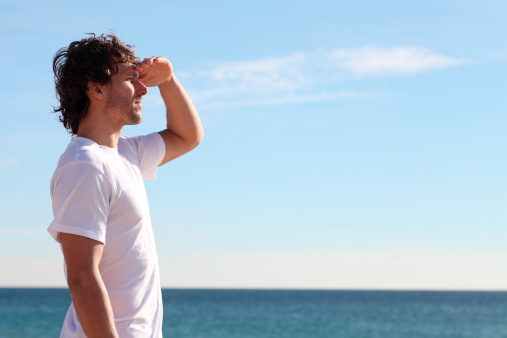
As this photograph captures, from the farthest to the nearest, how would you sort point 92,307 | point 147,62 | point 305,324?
point 305,324 < point 147,62 < point 92,307

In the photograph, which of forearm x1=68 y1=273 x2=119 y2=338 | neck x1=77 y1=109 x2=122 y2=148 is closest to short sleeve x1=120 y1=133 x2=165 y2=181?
neck x1=77 y1=109 x2=122 y2=148

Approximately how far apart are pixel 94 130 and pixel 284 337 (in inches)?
1191

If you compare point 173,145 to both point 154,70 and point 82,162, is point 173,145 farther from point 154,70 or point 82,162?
point 82,162

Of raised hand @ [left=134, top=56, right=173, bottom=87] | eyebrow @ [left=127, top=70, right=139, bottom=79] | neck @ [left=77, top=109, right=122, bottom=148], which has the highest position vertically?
raised hand @ [left=134, top=56, right=173, bottom=87]

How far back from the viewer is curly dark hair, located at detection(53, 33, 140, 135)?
2.60 metres

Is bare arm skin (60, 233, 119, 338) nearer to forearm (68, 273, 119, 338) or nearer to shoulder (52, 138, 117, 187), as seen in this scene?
forearm (68, 273, 119, 338)

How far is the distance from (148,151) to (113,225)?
0.60 metres

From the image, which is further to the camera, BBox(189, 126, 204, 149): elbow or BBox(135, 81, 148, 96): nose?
BBox(189, 126, 204, 149): elbow

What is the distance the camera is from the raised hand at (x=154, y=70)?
2.77 m

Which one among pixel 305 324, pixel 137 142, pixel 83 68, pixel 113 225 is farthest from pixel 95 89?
pixel 305 324

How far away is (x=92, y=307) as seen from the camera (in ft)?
7.29

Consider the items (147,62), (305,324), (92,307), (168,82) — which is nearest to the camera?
(92,307)

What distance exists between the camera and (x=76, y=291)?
88.0 inches

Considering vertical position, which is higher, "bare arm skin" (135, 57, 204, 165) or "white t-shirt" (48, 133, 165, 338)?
"bare arm skin" (135, 57, 204, 165)
